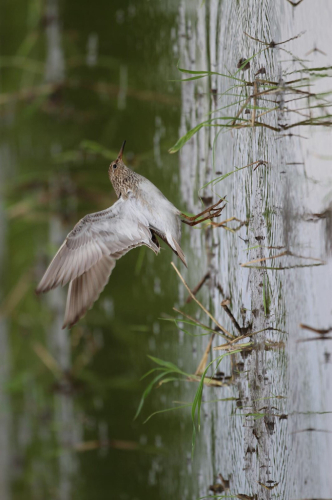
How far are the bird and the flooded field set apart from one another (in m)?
0.05

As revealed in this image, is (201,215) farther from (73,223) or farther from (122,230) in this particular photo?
(73,223)

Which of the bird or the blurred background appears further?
the blurred background

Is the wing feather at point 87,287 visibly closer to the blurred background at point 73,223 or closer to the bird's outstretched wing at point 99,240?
the bird's outstretched wing at point 99,240

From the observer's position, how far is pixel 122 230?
1.82ft

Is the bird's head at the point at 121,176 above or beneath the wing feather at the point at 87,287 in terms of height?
above

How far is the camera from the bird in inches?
21.0

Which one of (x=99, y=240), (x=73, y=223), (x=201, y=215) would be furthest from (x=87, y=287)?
(x=73, y=223)

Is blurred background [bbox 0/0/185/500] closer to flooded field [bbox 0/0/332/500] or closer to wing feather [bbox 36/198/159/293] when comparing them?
flooded field [bbox 0/0/332/500]

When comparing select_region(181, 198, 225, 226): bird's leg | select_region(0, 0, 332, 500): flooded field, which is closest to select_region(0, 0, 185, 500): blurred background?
select_region(0, 0, 332, 500): flooded field

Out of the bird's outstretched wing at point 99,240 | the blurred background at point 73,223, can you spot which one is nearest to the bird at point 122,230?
the bird's outstretched wing at point 99,240

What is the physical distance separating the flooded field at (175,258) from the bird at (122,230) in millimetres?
48

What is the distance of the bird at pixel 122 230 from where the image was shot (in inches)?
21.0

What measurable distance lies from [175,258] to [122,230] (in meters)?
0.12

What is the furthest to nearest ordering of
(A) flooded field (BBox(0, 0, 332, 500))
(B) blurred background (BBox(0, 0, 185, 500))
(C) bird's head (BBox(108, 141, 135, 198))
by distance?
1. (B) blurred background (BBox(0, 0, 185, 500))
2. (C) bird's head (BBox(108, 141, 135, 198))
3. (A) flooded field (BBox(0, 0, 332, 500))
